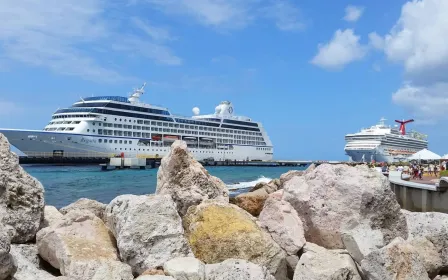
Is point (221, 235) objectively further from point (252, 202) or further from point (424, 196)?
point (424, 196)

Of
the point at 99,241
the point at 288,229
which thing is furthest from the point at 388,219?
the point at 99,241

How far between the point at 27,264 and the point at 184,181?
2.52 m

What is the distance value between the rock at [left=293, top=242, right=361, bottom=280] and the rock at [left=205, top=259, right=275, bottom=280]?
627 mm

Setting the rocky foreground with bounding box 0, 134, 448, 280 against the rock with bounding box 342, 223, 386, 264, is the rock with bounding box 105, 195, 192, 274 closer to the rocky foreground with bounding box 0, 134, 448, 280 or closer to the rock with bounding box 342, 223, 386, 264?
the rocky foreground with bounding box 0, 134, 448, 280

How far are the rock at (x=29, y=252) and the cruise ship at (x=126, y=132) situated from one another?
61.0m

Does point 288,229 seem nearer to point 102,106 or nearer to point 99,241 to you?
point 99,241

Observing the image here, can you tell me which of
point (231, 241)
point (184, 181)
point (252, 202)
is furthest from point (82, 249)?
point (252, 202)

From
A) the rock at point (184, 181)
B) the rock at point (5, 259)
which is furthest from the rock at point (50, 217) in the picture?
the rock at point (5, 259)

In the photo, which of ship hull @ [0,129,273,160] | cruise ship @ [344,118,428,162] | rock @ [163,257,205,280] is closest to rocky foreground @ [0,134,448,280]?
rock @ [163,257,205,280]

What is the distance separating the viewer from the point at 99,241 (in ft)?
17.5

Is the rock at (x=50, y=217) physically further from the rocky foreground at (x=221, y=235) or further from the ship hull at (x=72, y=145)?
the ship hull at (x=72, y=145)

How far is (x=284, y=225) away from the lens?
18.7 feet

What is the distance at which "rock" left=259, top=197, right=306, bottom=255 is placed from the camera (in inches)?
215

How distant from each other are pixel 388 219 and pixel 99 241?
374cm
